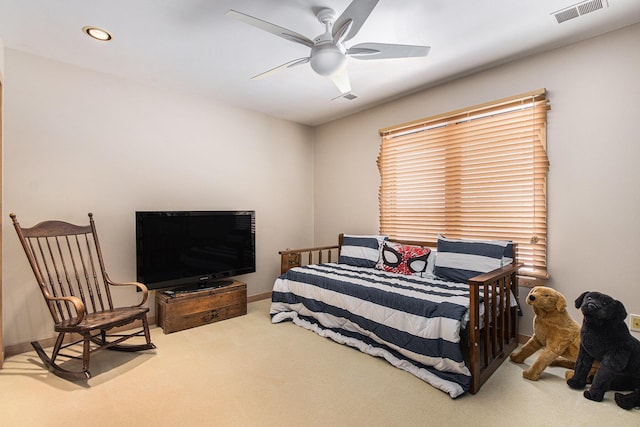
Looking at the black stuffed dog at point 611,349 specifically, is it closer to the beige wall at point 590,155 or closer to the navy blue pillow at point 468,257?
the beige wall at point 590,155

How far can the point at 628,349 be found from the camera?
1.79m

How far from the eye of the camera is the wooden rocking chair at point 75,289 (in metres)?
2.16

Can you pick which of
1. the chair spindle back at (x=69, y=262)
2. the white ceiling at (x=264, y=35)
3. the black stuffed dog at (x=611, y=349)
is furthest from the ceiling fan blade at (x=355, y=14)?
the chair spindle back at (x=69, y=262)

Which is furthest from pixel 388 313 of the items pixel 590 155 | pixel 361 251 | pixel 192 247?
pixel 192 247

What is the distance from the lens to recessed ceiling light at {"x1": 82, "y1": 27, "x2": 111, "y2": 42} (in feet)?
7.38

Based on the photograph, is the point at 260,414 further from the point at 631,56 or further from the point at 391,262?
the point at 631,56

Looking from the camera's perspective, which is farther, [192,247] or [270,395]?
[192,247]

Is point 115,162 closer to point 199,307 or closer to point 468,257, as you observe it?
point 199,307

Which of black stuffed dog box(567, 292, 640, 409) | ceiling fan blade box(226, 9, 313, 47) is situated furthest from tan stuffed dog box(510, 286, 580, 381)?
ceiling fan blade box(226, 9, 313, 47)

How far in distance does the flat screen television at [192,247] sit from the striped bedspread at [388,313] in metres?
0.70

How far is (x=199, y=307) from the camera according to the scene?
3135mm

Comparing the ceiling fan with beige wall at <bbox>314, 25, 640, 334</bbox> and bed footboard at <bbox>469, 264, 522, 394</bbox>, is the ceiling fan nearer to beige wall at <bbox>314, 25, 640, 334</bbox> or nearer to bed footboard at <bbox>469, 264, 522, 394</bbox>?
beige wall at <bbox>314, 25, 640, 334</bbox>

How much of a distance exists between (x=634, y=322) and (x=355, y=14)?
286 centimetres

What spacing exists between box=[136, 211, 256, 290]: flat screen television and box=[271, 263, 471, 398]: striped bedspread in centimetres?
70
